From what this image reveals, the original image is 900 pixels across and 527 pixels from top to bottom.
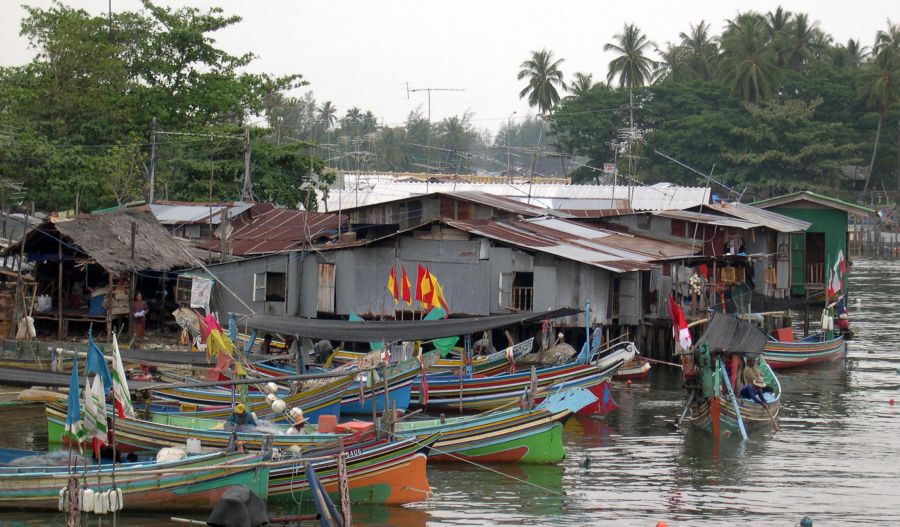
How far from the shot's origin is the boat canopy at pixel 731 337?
2227 cm

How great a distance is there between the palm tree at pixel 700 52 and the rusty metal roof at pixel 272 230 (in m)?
54.3

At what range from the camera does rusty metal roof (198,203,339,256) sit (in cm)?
3391

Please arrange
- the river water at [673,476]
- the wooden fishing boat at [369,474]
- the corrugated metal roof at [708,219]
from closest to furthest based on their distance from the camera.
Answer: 1. the wooden fishing boat at [369,474]
2. the river water at [673,476]
3. the corrugated metal roof at [708,219]

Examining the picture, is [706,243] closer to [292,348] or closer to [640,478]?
[292,348]

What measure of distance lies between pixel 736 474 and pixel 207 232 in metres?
22.4

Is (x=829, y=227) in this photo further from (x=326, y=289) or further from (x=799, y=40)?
(x=799, y=40)

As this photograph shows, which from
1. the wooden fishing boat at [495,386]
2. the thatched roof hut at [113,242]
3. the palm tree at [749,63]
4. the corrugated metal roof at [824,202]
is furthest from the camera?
the palm tree at [749,63]

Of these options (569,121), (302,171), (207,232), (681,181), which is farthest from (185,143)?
(681,181)

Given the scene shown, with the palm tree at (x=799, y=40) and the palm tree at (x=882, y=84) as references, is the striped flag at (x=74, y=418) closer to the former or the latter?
the palm tree at (x=882, y=84)

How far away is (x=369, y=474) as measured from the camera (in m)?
16.6

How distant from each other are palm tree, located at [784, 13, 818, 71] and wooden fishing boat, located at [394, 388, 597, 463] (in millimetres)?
A: 67488

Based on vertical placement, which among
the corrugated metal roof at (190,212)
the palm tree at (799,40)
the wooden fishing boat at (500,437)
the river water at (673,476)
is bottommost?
the river water at (673,476)

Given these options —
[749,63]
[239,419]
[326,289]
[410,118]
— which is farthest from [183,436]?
[410,118]

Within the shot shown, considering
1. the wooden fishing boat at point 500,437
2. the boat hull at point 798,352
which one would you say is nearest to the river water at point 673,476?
the wooden fishing boat at point 500,437
